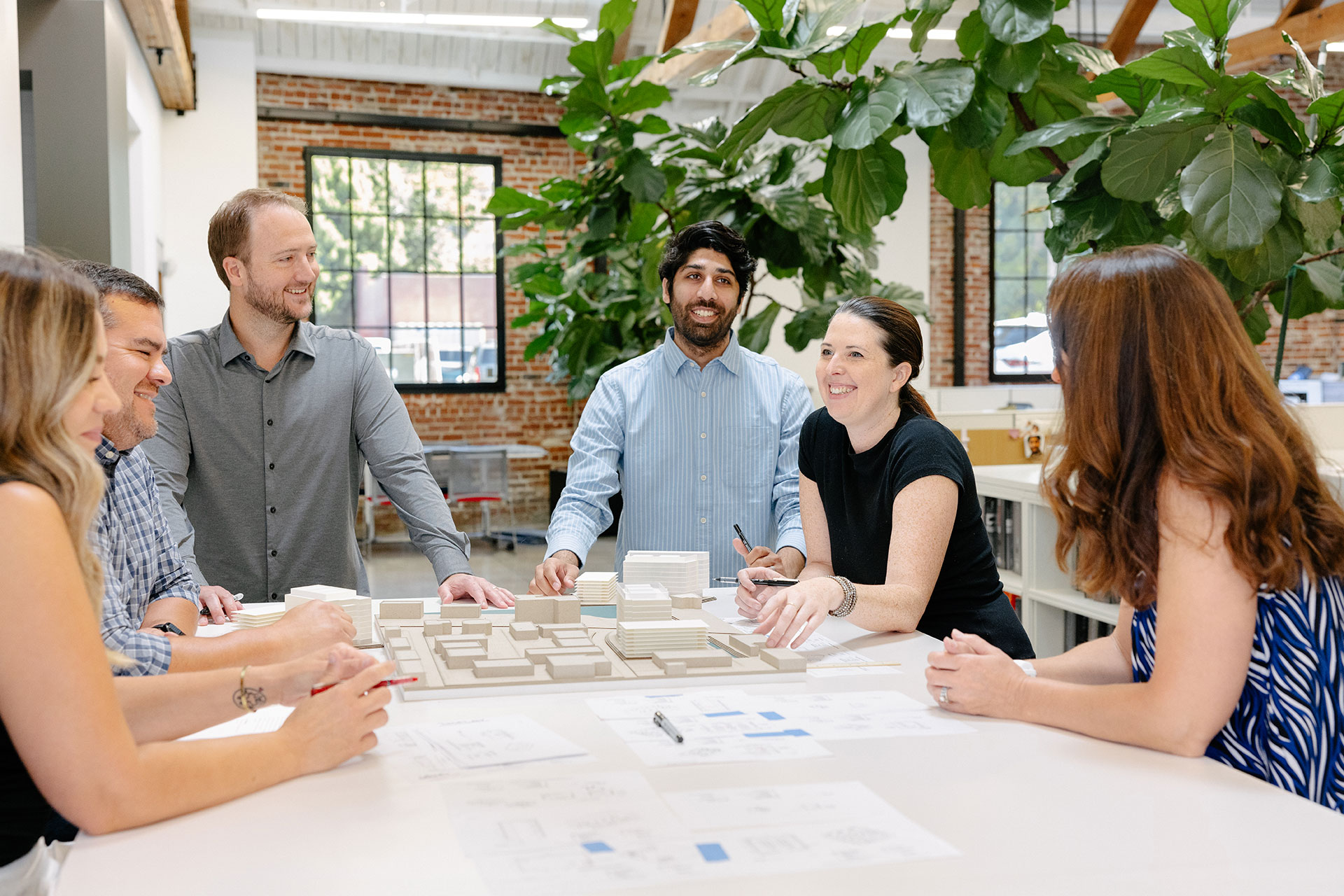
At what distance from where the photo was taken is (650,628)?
1850mm

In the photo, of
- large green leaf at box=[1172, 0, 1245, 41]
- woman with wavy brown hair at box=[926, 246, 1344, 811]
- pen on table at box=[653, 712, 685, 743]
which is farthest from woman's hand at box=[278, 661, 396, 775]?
large green leaf at box=[1172, 0, 1245, 41]

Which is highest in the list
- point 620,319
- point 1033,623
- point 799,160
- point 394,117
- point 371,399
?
point 394,117

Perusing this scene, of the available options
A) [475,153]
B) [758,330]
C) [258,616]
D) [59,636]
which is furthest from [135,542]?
[475,153]

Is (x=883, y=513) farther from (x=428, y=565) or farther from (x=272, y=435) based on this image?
(x=428, y=565)

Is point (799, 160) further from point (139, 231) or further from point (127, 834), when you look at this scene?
point (139, 231)

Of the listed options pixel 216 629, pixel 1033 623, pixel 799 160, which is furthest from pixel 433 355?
pixel 216 629

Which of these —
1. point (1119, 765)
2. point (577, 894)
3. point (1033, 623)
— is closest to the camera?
point (577, 894)

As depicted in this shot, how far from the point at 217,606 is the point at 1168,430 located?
1.84 m

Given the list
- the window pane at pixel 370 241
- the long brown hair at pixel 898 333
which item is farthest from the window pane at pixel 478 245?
the long brown hair at pixel 898 333

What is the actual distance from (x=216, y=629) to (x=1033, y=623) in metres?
2.77

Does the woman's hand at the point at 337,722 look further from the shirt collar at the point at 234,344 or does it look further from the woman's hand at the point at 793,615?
the shirt collar at the point at 234,344

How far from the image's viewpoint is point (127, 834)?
3.74 feet

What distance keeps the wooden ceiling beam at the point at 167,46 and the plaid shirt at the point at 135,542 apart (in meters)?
5.11

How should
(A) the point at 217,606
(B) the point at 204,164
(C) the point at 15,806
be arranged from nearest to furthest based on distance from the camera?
(C) the point at 15,806
(A) the point at 217,606
(B) the point at 204,164
